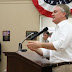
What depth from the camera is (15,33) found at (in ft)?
15.3

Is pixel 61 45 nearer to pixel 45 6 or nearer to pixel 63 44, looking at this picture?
pixel 63 44

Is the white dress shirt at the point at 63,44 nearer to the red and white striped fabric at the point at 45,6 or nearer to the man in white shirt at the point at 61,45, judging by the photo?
Answer: the man in white shirt at the point at 61,45

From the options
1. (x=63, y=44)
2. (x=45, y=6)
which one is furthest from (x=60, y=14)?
(x=45, y=6)

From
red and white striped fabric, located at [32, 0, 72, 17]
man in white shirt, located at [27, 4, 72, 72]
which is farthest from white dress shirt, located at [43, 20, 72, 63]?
red and white striped fabric, located at [32, 0, 72, 17]

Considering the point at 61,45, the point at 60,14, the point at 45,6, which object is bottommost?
the point at 61,45

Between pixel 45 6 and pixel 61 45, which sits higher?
pixel 45 6

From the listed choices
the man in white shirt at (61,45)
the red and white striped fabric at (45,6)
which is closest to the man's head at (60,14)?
the man in white shirt at (61,45)

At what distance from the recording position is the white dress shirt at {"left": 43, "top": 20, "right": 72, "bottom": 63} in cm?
136

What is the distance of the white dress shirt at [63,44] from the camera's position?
136 centimetres

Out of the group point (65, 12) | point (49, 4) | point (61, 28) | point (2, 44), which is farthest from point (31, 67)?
point (2, 44)

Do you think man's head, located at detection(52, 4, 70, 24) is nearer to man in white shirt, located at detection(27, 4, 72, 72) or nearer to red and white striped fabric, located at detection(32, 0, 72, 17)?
man in white shirt, located at detection(27, 4, 72, 72)

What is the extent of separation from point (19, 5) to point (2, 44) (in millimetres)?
1136

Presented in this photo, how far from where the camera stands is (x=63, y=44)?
1358 mm

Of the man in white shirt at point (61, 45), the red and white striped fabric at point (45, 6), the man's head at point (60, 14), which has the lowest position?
the man in white shirt at point (61, 45)
